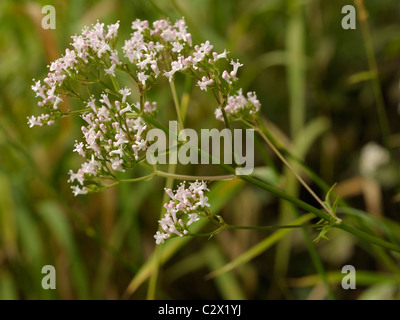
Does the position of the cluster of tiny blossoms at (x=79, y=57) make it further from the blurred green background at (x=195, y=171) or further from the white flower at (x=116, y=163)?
the blurred green background at (x=195, y=171)

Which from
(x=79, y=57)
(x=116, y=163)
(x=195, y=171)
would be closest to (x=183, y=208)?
(x=116, y=163)

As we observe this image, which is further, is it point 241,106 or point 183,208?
point 241,106

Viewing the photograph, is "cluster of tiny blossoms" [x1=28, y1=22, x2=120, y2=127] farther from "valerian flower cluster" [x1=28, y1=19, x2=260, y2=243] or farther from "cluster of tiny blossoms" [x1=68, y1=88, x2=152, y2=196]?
"cluster of tiny blossoms" [x1=68, y1=88, x2=152, y2=196]

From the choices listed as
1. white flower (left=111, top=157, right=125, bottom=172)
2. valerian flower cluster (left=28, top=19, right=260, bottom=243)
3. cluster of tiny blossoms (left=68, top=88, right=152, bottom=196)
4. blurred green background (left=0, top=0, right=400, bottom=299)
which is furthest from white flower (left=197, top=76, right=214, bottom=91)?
blurred green background (left=0, top=0, right=400, bottom=299)

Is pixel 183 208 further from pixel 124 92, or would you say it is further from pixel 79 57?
pixel 79 57

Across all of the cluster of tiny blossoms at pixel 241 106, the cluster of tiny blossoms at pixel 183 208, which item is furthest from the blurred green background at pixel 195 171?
the cluster of tiny blossoms at pixel 183 208

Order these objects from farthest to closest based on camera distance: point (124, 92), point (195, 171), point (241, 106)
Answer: point (195, 171) → point (241, 106) → point (124, 92)

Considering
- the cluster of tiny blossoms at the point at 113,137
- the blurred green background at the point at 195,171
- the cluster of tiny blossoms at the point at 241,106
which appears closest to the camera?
the cluster of tiny blossoms at the point at 113,137

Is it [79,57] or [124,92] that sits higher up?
[79,57]
